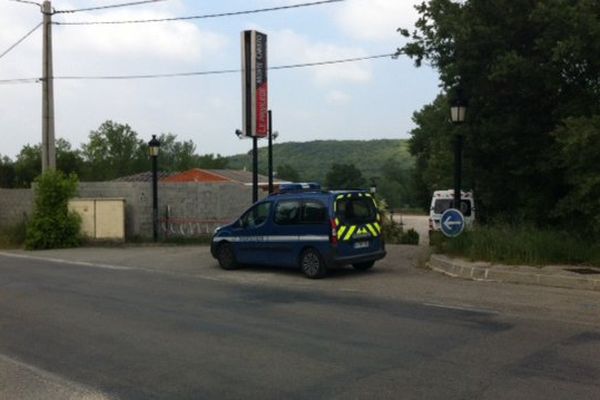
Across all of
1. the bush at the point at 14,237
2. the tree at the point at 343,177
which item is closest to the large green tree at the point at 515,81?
the bush at the point at 14,237

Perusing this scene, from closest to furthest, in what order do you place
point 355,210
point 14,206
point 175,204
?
point 355,210 < point 175,204 < point 14,206

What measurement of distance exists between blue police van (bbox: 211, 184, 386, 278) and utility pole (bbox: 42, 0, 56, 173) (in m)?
12.5

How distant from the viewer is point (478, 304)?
10.0 meters

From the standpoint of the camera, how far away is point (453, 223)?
14.2m

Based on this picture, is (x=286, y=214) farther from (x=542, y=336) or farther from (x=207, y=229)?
(x=207, y=229)

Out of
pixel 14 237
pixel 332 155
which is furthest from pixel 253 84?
pixel 332 155

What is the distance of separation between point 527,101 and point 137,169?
240ft

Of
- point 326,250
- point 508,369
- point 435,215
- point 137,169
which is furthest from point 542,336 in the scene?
point 137,169

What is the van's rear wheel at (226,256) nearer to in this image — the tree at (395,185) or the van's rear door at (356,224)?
the van's rear door at (356,224)

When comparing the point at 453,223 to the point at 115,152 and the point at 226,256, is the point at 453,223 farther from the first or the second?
the point at 115,152

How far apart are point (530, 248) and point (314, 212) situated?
4.29m

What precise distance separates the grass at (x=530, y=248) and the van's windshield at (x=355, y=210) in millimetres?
2189

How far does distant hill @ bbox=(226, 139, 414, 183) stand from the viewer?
115812 mm

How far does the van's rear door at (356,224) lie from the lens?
1329 centimetres
